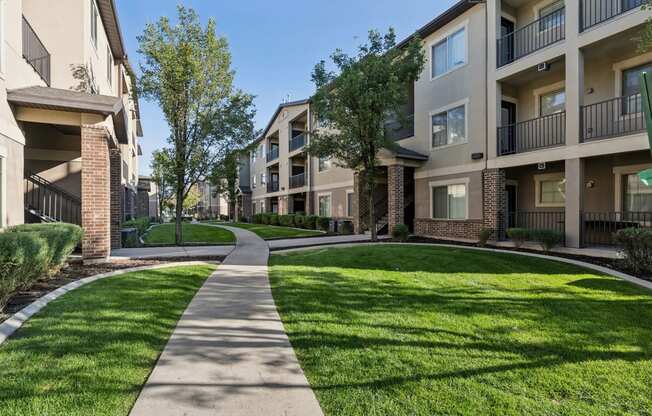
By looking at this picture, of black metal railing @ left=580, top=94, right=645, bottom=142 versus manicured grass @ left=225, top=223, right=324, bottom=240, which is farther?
manicured grass @ left=225, top=223, right=324, bottom=240

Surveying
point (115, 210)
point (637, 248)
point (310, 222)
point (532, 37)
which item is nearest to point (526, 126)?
point (532, 37)

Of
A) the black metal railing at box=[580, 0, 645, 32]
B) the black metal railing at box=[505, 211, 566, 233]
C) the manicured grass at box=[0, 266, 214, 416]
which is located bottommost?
the manicured grass at box=[0, 266, 214, 416]

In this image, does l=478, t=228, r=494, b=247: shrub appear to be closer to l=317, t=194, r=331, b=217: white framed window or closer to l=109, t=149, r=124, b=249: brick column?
l=317, t=194, r=331, b=217: white framed window

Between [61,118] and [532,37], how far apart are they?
1594 centimetres

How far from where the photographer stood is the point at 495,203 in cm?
1358

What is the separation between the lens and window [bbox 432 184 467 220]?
15.1m

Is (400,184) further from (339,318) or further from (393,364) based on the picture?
(393,364)

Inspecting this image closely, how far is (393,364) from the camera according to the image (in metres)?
3.46

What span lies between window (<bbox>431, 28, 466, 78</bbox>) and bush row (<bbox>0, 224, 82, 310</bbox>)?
50.5 feet

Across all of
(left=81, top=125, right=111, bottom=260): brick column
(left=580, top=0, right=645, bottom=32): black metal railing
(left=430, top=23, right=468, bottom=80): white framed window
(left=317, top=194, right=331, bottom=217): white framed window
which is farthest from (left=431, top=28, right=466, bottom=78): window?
(left=81, top=125, right=111, bottom=260): brick column

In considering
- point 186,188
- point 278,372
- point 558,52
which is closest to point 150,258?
point 186,188

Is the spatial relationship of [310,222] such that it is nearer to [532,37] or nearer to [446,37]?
[446,37]

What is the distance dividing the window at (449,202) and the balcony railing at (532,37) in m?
5.28

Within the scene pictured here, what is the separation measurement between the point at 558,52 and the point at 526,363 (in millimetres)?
12301
